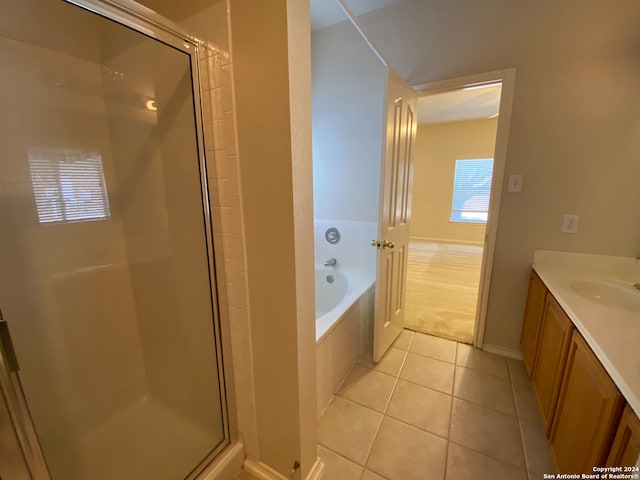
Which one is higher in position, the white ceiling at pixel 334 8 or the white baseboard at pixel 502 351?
the white ceiling at pixel 334 8

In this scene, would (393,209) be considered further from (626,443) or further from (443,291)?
(443,291)

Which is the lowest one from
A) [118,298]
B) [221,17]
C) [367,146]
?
[118,298]

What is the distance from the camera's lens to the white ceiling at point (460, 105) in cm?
361

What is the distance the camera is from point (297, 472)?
44.4 inches

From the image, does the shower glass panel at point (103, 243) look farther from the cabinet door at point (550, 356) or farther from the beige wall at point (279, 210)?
the cabinet door at point (550, 356)

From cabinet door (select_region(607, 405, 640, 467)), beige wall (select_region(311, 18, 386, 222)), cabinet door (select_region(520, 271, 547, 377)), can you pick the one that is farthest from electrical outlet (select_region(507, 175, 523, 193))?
cabinet door (select_region(607, 405, 640, 467))

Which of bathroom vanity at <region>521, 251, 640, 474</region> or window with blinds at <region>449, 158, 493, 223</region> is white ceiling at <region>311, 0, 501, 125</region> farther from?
bathroom vanity at <region>521, 251, 640, 474</region>

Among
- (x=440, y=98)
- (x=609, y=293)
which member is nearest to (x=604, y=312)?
(x=609, y=293)

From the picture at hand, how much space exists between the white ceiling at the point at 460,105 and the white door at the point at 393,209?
1.74 meters

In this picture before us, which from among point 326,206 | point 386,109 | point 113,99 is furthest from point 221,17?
point 326,206

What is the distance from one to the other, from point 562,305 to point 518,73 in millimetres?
1510

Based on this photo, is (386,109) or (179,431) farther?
(386,109)

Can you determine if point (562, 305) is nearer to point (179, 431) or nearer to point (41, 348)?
point (179, 431)

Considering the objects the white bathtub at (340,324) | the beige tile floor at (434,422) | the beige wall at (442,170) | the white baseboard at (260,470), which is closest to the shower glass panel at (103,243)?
the white baseboard at (260,470)
